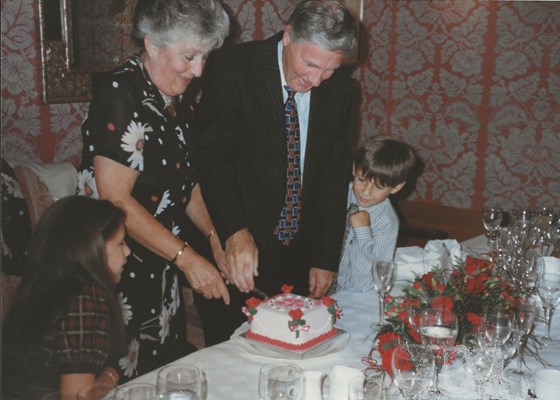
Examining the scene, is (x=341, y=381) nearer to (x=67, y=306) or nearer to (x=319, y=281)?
(x=67, y=306)

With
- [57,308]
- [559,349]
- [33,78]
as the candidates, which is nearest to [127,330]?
[57,308]

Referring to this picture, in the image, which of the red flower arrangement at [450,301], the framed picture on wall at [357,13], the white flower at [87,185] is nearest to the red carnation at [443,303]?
the red flower arrangement at [450,301]

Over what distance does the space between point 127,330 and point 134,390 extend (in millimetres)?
674

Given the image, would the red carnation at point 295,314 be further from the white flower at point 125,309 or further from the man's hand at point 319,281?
the man's hand at point 319,281

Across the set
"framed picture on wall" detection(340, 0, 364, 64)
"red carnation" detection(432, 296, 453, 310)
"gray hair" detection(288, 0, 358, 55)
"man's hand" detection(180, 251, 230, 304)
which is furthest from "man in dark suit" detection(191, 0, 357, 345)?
"framed picture on wall" detection(340, 0, 364, 64)

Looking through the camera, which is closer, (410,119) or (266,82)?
(266,82)

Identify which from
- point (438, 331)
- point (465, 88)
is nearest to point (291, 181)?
point (438, 331)

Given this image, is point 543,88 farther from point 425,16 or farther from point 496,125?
point 425,16

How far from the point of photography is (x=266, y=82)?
7.39 ft

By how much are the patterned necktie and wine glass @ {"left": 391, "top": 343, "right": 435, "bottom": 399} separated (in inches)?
41.8

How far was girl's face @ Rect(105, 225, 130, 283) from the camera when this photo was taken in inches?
65.8

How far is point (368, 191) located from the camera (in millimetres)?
2668

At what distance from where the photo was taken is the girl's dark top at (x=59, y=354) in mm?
1467

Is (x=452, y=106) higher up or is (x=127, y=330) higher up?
(x=452, y=106)
